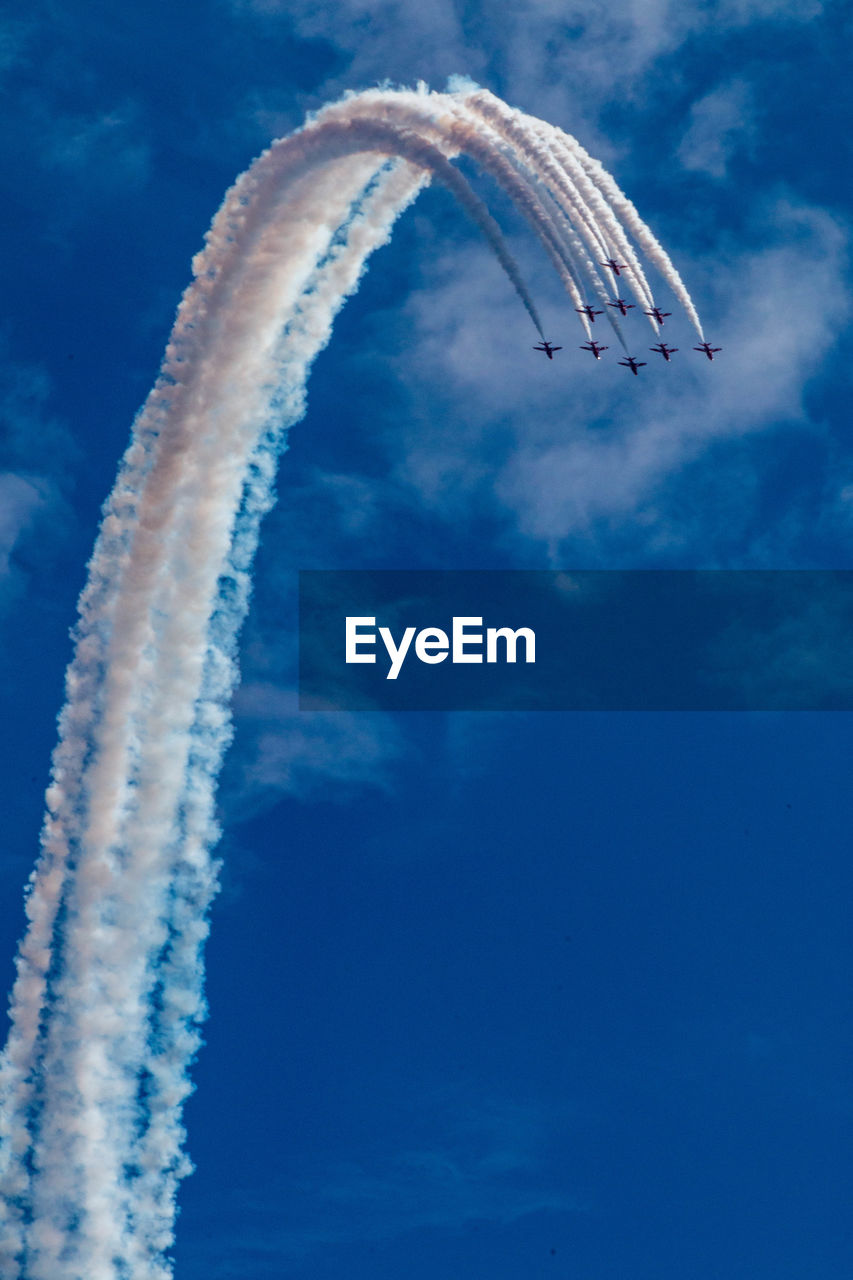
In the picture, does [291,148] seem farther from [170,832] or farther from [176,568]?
[170,832]

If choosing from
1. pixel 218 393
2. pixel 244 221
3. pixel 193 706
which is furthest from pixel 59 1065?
pixel 244 221

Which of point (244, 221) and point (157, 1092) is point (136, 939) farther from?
point (244, 221)

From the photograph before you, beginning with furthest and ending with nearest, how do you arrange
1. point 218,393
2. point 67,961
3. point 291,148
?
point 67,961, point 218,393, point 291,148

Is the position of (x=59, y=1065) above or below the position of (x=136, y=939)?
below

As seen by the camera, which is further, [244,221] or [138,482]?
[138,482]

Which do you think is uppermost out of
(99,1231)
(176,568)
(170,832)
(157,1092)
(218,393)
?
(218,393)

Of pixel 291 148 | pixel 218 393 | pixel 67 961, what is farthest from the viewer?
pixel 67 961

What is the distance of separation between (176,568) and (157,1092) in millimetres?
24693

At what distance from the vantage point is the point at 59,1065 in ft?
250

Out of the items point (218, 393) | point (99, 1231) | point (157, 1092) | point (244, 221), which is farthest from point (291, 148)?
point (99, 1231)

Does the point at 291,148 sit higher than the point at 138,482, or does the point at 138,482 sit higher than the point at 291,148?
the point at 291,148

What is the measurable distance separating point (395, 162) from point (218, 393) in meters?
12.7

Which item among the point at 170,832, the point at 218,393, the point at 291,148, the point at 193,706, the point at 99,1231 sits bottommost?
the point at 99,1231

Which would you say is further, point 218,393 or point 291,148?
point 218,393
